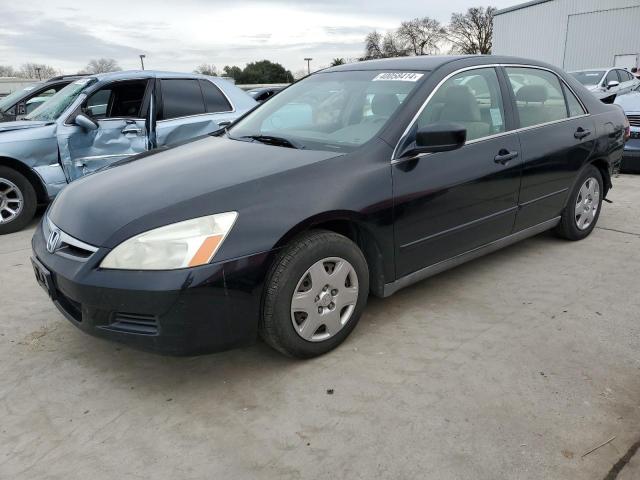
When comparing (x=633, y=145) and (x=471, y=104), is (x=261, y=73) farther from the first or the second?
(x=471, y=104)

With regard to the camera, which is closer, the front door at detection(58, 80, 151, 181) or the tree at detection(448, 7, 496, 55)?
the front door at detection(58, 80, 151, 181)

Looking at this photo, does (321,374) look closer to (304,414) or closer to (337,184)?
(304,414)

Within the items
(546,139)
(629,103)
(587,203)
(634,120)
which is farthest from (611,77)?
(546,139)

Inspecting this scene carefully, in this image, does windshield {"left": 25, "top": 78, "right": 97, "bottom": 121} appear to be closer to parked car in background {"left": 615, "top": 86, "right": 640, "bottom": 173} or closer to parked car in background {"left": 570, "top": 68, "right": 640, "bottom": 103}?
parked car in background {"left": 615, "top": 86, "right": 640, "bottom": 173}

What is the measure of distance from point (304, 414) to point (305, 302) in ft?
1.75

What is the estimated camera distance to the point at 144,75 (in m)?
5.92

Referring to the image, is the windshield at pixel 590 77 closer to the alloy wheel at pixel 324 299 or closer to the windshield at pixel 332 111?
the windshield at pixel 332 111

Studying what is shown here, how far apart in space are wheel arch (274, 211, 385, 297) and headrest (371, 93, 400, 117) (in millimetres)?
735

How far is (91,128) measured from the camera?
5.50 metres

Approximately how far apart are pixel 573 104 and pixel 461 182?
1.76m

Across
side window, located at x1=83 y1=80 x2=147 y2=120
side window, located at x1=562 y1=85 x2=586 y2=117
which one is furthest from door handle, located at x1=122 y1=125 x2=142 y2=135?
side window, located at x1=562 y1=85 x2=586 y2=117

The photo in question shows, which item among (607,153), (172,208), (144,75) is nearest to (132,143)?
(144,75)

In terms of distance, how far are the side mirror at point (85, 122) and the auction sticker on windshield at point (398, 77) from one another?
11.2 feet

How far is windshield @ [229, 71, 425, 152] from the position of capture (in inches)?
121
